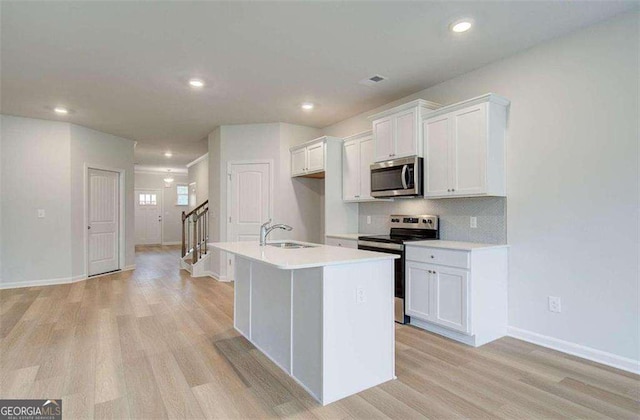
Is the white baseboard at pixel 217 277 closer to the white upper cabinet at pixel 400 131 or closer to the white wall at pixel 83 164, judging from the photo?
the white wall at pixel 83 164

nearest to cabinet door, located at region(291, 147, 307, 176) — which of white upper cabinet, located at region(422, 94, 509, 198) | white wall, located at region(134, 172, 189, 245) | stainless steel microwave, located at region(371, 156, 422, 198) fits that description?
stainless steel microwave, located at region(371, 156, 422, 198)

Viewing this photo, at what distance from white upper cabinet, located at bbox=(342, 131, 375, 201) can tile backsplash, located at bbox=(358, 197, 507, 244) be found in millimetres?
443

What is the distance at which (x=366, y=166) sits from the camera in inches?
176

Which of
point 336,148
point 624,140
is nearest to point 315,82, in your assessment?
point 336,148

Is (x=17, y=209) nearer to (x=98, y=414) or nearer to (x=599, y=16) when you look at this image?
(x=98, y=414)

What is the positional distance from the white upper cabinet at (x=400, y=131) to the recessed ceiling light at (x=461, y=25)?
0.91 m

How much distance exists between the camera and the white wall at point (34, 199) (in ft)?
16.9

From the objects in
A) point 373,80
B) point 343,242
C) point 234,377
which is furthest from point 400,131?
point 234,377

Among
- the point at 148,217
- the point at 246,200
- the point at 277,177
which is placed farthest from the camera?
the point at 148,217

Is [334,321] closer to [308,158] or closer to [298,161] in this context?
[308,158]

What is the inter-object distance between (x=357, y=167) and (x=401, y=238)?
4.10 feet

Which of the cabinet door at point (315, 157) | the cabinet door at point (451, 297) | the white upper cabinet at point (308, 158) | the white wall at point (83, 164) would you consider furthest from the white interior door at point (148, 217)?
the cabinet door at point (451, 297)

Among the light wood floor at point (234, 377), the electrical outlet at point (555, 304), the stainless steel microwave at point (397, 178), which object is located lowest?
the light wood floor at point (234, 377)

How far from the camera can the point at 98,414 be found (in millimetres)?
1940
